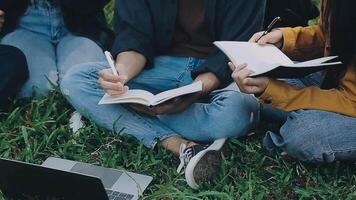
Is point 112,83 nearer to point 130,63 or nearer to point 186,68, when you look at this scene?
point 130,63

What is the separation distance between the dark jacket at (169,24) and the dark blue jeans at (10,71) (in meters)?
0.45

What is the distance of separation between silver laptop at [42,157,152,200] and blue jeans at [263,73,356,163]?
1.77 ft

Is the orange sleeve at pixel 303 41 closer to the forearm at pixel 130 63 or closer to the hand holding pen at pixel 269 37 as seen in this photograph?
the hand holding pen at pixel 269 37

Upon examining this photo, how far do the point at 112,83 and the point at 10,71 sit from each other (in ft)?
1.99

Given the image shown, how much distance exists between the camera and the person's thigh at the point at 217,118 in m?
2.77

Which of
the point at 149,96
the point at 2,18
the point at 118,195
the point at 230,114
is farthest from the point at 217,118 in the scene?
the point at 2,18

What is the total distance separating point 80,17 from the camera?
10.9ft

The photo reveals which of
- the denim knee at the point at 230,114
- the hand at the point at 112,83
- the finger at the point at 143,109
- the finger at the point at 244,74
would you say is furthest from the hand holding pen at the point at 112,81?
the finger at the point at 244,74

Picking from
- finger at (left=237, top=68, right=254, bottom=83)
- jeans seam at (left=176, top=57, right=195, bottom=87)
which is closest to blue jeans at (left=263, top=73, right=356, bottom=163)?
finger at (left=237, top=68, right=254, bottom=83)

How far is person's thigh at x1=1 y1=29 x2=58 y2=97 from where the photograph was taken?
320cm

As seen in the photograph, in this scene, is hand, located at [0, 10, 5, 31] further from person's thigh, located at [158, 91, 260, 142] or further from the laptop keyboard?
the laptop keyboard

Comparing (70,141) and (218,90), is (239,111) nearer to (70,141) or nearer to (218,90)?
(218,90)

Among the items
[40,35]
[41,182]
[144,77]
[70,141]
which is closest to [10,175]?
[41,182]

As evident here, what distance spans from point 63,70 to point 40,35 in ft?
0.76
